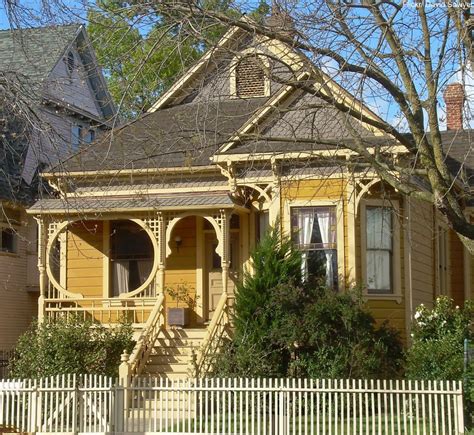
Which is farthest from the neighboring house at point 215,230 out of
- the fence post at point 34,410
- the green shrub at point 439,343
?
the fence post at point 34,410

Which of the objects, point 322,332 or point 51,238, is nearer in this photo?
point 322,332

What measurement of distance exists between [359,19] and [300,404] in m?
6.45

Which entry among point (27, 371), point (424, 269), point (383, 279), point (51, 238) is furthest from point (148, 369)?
point (424, 269)

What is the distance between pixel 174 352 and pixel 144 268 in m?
3.27

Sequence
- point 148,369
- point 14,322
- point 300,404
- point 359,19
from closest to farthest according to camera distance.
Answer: point 359,19 < point 300,404 < point 148,369 < point 14,322

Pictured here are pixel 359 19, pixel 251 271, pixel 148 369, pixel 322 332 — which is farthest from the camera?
pixel 251 271

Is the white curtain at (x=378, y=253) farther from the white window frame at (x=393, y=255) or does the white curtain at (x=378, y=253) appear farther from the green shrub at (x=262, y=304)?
the green shrub at (x=262, y=304)

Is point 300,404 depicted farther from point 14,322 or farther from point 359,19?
point 14,322

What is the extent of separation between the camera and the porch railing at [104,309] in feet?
71.4

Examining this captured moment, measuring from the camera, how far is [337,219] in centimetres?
2092

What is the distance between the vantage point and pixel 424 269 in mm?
23016

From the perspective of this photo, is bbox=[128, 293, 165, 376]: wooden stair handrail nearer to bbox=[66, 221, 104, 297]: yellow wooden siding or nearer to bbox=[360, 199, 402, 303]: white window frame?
bbox=[66, 221, 104, 297]: yellow wooden siding

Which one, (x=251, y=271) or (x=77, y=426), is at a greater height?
(x=251, y=271)

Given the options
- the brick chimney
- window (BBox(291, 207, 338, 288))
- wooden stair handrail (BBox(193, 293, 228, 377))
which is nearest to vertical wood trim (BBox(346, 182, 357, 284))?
window (BBox(291, 207, 338, 288))
